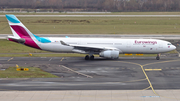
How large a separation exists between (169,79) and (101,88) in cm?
928

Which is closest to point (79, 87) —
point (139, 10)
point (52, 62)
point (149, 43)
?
point (52, 62)

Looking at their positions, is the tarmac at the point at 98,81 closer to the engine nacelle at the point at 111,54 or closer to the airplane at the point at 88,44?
the engine nacelle at the point at 111,54

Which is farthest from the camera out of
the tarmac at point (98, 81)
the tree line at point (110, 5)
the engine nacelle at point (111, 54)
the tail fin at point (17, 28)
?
the tree line at point (110, 5)

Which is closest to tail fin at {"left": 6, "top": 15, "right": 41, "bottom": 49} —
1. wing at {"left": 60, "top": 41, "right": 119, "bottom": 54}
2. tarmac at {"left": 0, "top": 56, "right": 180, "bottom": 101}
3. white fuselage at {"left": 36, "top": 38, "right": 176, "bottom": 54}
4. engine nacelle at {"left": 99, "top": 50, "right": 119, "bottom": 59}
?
white fuselage at {"left": 36, "top": 38, "right": 176, "bottom": 54}

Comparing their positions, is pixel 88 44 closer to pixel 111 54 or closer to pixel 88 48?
pixel 88 48

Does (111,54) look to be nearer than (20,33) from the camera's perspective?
Yes

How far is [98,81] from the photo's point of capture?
94.7 ft

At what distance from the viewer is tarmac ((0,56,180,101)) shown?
2330 centimetres

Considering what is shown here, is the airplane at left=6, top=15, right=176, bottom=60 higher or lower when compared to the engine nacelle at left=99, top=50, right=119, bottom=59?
higher

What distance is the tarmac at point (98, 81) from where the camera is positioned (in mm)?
23297

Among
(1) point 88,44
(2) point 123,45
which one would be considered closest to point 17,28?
(1) point 88,44

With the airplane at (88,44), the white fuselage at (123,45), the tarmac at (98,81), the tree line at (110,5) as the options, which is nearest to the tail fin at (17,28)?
the airplane at (88,44)

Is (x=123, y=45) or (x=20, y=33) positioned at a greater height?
(x=20, y=33)

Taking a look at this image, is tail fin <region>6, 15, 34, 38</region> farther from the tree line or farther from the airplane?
the tree line
